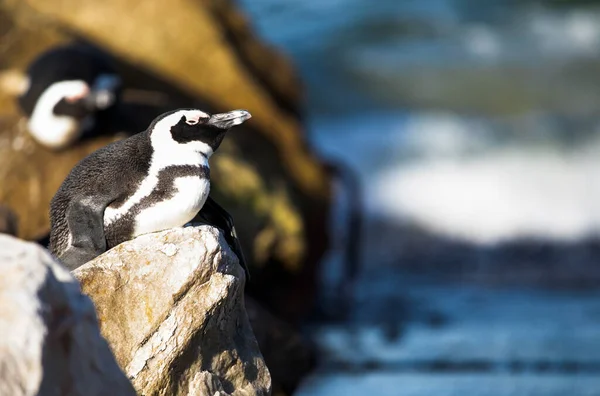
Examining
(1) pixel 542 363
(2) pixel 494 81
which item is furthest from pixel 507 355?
(2) pixel 494 81

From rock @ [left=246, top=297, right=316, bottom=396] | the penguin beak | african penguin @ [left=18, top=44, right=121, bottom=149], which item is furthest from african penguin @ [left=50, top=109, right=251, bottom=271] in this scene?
african penguin @ [left=18, top=44, right=121, bottom=149]

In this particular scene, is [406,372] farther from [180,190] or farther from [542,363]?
[180,190]

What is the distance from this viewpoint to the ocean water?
6848 millimetres

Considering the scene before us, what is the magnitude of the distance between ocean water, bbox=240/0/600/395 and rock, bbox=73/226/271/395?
9.15 feet

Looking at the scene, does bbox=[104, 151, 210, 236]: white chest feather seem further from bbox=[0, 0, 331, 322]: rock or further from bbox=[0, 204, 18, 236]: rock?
bbox=[0, 0, 331, 322]: rock

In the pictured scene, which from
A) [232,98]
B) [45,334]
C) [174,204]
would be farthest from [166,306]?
[232,98]

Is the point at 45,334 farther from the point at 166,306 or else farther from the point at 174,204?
the point at 174,204

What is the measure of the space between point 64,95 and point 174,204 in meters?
3.55

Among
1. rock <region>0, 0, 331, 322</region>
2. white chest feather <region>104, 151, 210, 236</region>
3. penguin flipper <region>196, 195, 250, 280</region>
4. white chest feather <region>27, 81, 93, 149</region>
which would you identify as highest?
white chest feather <region>104, 151, 210, 236</region>

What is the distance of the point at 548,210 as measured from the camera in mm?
11164

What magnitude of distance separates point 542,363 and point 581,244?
3.83 metres

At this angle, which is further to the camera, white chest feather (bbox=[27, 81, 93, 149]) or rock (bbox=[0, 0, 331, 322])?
rock (bbox=[0, 0, 331, 322])

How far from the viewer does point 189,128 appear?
3.90 meters

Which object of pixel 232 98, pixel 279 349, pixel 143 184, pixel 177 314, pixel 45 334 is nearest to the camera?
pixel 45 334
